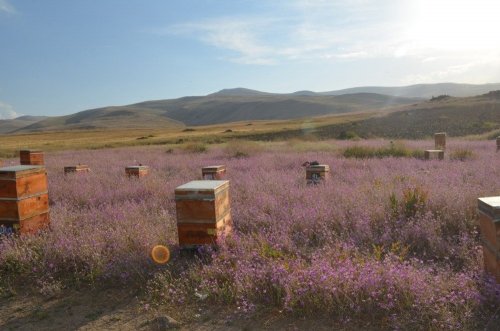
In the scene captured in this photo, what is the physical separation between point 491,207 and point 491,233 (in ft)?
0.92

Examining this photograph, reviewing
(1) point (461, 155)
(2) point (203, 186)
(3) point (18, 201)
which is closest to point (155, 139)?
(1) point (461, 155)

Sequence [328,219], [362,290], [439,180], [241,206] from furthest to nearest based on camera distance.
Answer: [439,180] < [241,206] < [328,219] < [362,290]

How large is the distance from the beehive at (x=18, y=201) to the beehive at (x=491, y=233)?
22.1ft

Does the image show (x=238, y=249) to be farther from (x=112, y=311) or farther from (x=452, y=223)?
(x=452, y=223)

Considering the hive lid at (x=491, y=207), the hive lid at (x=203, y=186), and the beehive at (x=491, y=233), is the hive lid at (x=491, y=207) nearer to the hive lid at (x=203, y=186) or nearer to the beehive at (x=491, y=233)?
the beehive at (x=491, y=233)

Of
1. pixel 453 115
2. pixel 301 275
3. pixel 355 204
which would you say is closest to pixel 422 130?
pixel 453 115

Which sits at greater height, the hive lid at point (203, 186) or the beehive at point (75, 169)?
the hive lid at point (203, 186)

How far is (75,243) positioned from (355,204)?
15.0ft

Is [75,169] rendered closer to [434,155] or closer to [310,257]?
[310,257]

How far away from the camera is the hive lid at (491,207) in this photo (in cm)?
405

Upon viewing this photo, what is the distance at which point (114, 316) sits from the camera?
458 cm

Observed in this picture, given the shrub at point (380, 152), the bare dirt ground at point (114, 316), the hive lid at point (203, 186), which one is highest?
the hive lid at point (203, 186)

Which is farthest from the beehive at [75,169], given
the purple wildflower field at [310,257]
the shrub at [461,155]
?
the shrub at [461,155]

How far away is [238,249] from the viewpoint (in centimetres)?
556
